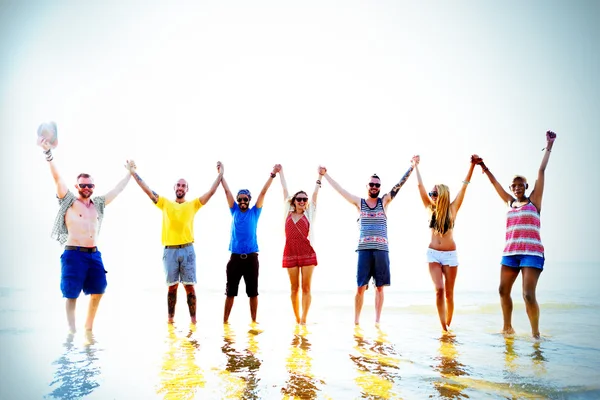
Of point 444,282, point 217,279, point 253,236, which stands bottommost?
point 217,279

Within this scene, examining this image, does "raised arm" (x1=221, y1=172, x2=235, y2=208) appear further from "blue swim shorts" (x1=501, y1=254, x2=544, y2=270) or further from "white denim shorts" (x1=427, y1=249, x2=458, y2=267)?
"blue swim shorts" (x1=501, y1=254, x2=544, y2=270)

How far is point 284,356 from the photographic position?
6328 mm

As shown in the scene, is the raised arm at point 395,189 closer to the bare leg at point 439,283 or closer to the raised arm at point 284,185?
the bare leg at point 439,283

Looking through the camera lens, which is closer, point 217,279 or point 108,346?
point 108,346

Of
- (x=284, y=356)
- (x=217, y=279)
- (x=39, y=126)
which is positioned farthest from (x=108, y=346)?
(x=217, y=279)

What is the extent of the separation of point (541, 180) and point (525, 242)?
114 cm

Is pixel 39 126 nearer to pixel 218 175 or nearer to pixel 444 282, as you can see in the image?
pixel 218 175

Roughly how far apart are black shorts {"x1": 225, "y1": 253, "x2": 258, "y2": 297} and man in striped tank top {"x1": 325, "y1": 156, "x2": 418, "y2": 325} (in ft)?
6.82

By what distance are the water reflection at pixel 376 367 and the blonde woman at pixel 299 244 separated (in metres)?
1.59

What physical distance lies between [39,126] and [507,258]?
829 cm

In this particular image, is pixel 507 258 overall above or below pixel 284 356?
above

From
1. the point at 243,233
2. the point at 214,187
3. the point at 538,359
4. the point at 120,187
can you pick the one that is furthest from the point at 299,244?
the point at 538,359

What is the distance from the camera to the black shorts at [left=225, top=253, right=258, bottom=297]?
9102 millimetres

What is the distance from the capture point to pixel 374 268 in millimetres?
8789
